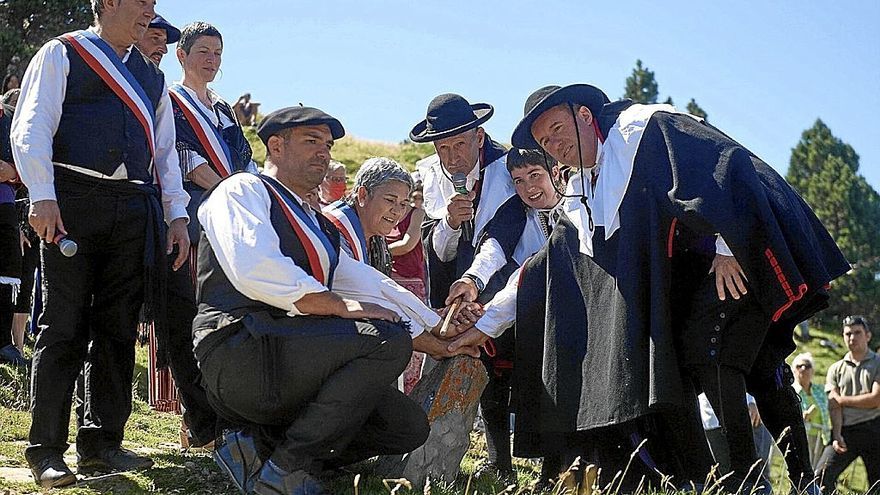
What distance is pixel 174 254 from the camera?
16.5 feet

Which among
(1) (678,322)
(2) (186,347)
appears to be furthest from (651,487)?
(2) (186,347)

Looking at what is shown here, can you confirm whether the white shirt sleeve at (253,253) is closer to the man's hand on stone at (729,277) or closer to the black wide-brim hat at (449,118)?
the man's hand on stone at (729,277)

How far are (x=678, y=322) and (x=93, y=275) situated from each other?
2635mm

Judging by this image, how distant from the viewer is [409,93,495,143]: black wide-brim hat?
6.04 meters

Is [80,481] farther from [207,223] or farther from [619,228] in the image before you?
[619,228]

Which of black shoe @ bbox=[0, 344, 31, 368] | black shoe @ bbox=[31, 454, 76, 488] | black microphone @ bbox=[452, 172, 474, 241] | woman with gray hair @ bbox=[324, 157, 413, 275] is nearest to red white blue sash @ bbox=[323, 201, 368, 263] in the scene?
woman with gray hair @ bbox=[324, 157, 413, 275]

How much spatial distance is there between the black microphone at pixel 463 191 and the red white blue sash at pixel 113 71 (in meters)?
1.96

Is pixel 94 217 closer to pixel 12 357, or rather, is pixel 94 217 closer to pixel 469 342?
pixel 469 342

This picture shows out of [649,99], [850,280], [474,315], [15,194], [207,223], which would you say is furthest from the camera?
[649,99]

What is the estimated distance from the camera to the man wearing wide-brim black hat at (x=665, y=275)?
4.59m

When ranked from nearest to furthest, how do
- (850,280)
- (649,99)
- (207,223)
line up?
(207,223)
(850,280)
(649,99)

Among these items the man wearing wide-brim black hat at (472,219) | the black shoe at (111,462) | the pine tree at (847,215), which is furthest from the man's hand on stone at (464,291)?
the pine tree at (847,215)

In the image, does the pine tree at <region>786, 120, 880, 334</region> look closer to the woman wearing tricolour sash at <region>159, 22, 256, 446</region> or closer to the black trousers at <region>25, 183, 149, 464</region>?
the woman wearing tricolour sash at <region>159, 22, 256, 446</region>

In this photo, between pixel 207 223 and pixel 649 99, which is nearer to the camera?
pixel 207 223
